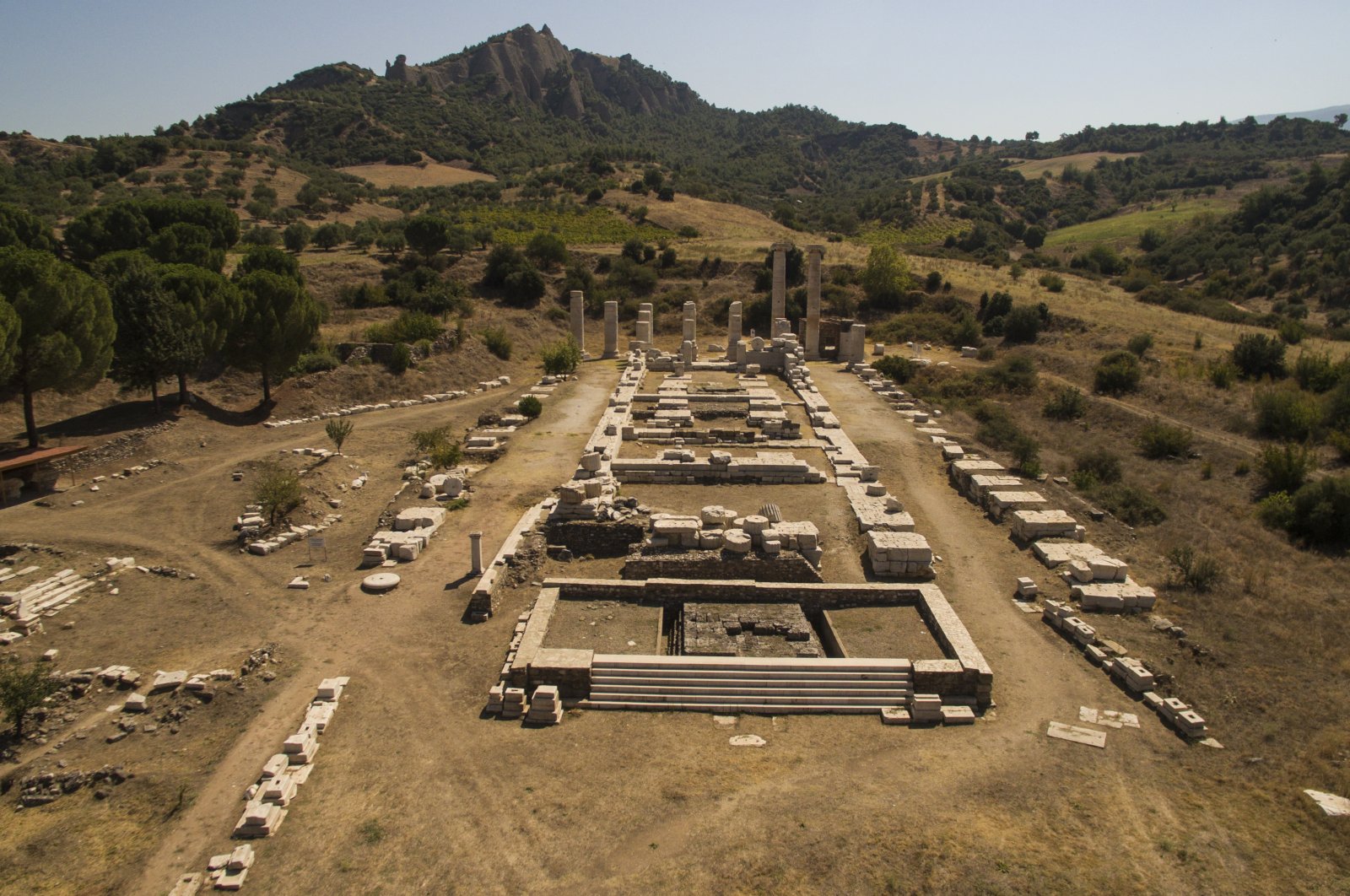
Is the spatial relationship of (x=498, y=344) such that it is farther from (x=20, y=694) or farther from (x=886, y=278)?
(x=20, y=694)

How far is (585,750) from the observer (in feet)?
36.0

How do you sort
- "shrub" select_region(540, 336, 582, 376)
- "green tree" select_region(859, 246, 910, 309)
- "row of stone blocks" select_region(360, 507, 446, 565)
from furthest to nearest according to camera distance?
"green tree" select_region(859, 246, 910, 309) < "shrub" select_region(540, 336, 582, 376) < "row of stone blocks" select_region(360, 507, 446, 565)

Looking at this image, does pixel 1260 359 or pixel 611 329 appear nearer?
pixel 1260 359

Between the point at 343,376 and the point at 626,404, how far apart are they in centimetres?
1126

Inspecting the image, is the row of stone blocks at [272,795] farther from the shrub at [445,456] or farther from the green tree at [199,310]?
the green tree at [199,310]

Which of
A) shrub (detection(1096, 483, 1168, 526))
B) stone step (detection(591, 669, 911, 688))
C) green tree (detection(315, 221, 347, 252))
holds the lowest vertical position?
stone step (detection(591, 669, 911, 688))

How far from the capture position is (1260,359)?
97.9ft

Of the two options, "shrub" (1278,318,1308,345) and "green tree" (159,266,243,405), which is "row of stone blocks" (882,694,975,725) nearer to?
"green tree" (159,266,243,405)

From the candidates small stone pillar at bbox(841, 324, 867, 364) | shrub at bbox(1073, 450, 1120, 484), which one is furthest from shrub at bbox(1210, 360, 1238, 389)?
small stone pillar at bbox(841, 324, 867, 364)

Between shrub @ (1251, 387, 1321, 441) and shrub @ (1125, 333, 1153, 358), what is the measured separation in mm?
8072

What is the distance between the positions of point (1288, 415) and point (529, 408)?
23618mm

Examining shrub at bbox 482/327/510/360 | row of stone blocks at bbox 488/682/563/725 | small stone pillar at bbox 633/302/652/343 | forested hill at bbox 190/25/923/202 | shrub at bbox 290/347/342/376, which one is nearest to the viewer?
row of stone blocks at bbox 488/682/563/725

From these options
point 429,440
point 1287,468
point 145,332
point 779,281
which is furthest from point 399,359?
point 1287,468

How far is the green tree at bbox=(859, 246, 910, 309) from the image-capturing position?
4694 centimetres
